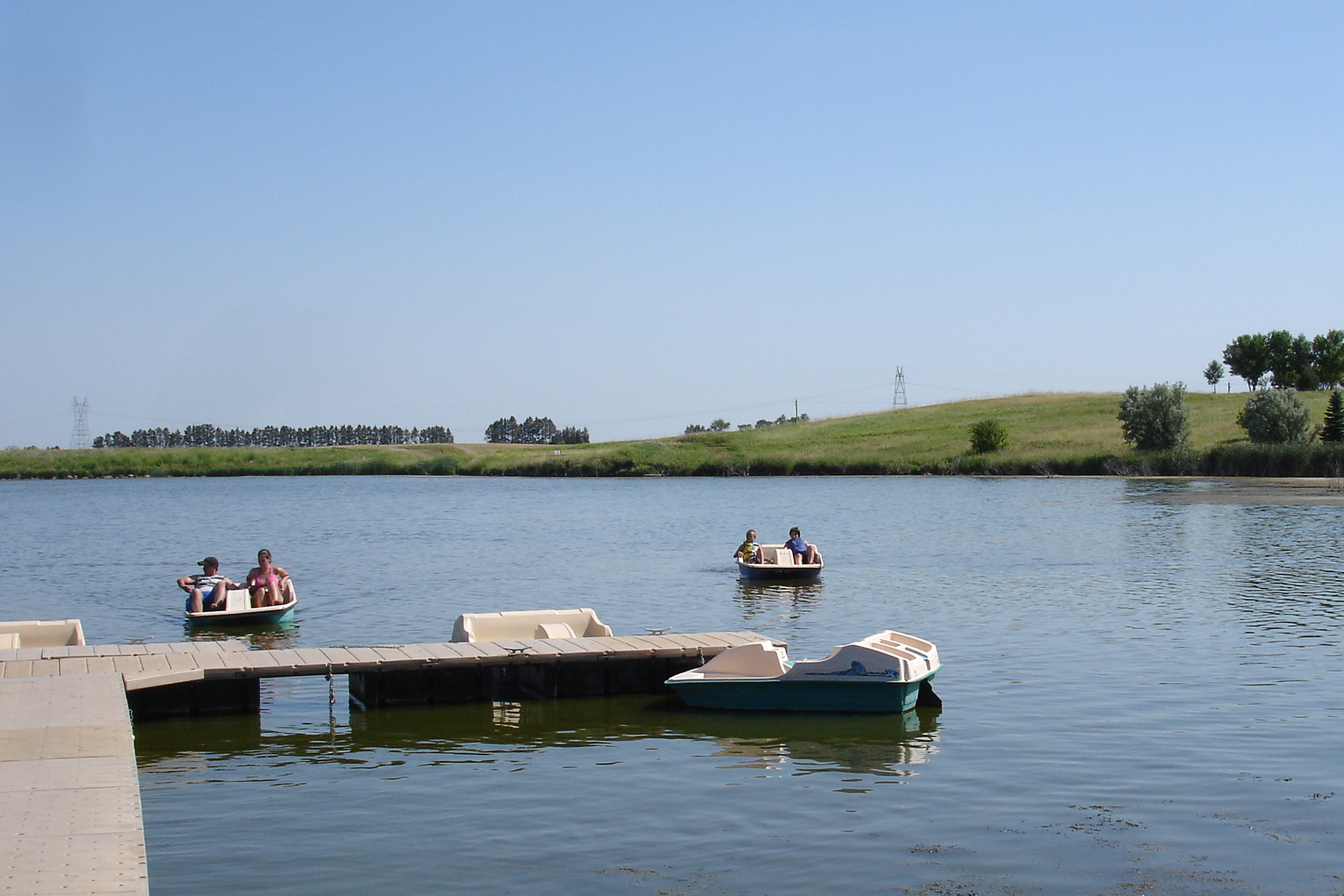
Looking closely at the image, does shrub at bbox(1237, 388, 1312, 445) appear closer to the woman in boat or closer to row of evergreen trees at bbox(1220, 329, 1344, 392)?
row of evergreen trees at bbox(1220, 329, 1344, 392)

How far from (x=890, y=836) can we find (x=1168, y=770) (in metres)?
3.67

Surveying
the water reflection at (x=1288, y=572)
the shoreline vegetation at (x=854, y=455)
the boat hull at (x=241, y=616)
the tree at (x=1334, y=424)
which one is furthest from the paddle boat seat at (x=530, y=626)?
the tree at (x=1334, y=424)

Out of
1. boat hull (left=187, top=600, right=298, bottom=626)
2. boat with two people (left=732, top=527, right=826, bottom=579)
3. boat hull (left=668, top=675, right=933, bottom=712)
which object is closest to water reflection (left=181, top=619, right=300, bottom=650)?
boat hull (left=187, top=600, right=298, bottom=626)

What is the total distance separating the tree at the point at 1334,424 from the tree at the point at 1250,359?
58816 mm

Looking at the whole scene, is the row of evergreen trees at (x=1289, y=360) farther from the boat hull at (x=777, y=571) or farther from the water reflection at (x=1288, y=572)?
the boat hull at (x=777, y=571)

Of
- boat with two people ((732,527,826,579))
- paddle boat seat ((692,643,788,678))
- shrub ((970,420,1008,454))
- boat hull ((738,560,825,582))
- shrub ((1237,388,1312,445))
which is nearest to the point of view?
paddle boat seat ((692,643,788,678))

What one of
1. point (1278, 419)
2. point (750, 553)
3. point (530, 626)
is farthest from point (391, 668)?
point (1278, 419)

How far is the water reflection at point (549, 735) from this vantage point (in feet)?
44.2

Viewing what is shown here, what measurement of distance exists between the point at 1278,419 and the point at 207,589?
81.6m

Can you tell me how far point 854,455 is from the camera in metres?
106

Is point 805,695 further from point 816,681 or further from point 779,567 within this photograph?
point 779,567

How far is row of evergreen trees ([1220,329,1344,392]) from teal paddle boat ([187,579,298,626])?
132584mm

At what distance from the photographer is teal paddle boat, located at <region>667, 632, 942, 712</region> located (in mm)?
15102

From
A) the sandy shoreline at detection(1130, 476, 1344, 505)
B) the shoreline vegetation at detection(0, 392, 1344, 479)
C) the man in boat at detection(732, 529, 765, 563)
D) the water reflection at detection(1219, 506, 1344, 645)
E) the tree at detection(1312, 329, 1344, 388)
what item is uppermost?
the tree at detection(1312, 329, 1344, 388)
